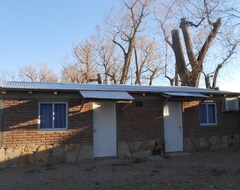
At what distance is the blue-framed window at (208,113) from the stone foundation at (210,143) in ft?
2.57

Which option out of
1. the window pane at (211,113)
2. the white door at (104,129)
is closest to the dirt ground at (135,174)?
the white door at (104,129)

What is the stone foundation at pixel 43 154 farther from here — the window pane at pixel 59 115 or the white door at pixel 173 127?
the white door at pixel 173 127

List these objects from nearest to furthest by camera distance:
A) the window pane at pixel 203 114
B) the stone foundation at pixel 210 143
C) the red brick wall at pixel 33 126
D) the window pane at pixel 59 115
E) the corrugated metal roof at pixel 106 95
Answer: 1. the red brick wall at pixel 33 126
2. the corrugated metal roof at pixel 106 95
3. the window pane at pixel 59 115
4. the stone foundation at pixel 210 143
5. the window pane at pixel 203 114

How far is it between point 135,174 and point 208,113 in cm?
709

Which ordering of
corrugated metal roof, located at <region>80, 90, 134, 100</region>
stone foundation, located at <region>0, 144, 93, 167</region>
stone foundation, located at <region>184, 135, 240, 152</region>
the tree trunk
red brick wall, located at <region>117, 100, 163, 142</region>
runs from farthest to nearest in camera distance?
1. the tree trunk
2. stone foundation, located at <region>184, 135, 240, 152</region>
3. red brick wall, located at <region>117, 100, 163, 142</region>
4. corrugated metal roof, located at <region>80, 90, 134, 100</region>
5. stone foundation, located at <region>0, 144, 93, 167</region>

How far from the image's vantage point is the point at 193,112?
1437 centimetres

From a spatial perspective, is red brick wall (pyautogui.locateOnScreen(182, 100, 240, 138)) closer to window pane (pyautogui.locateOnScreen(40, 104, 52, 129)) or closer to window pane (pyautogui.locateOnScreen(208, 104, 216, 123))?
window pane (pyautogui.locateOnScreen(208, 104, 216, 123))

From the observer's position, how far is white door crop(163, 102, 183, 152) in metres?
13.7

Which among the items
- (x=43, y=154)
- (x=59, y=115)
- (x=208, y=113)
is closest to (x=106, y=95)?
(x=59, y=115)

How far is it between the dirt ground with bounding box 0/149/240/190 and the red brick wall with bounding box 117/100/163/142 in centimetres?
117

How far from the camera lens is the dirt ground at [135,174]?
781 cm

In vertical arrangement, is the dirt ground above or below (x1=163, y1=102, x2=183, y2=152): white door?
below

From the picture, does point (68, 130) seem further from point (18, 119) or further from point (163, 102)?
point (163, 102)

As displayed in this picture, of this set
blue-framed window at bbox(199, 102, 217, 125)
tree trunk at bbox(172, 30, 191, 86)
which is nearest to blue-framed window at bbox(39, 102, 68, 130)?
blue-framed window at bbox(199, 102, 217, 125)
